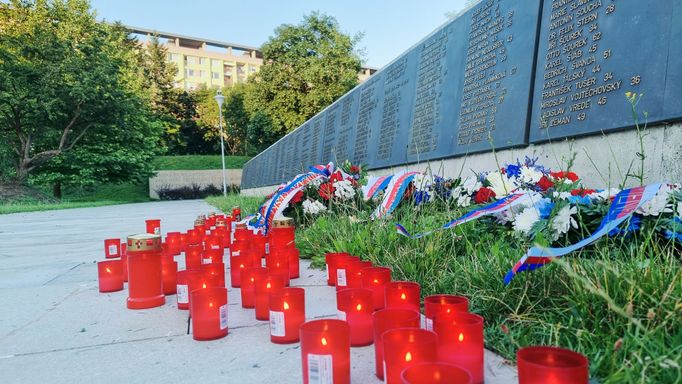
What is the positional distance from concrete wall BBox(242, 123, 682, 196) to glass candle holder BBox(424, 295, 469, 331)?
3.15ft

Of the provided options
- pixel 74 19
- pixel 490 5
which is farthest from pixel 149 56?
pixel 490 5

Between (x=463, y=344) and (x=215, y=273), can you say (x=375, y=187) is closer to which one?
(x=215, y=273)

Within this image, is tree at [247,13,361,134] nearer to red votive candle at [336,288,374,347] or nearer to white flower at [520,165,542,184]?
white flower at [520,165,542,184]

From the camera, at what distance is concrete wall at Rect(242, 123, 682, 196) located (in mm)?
2527

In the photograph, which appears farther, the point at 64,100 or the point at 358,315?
the point at 64,100

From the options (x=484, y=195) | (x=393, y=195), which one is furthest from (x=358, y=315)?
(x=393, y=195)

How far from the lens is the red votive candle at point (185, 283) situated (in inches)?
76.2

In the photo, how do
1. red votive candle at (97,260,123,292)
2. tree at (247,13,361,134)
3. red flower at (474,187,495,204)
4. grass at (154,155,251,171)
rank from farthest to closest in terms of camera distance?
1. grass at (154,155,251,171)
2. tree at (247,13,361,134)
3. red flower at (474,187,495,204)
4. red votive candle at (97,260,123,292)

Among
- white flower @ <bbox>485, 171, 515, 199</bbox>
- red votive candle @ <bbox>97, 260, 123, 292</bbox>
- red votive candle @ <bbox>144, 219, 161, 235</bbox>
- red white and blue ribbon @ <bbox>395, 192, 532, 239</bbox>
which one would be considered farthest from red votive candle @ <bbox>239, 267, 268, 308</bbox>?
red votive candle @ <bbox>144, 219, 161, 235</bbox>

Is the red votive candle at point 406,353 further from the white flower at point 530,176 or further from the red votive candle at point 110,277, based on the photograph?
the red votive candle at point 110,277

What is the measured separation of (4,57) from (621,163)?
834 inches

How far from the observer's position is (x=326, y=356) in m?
1.07

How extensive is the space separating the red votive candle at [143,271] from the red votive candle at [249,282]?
0.45 m

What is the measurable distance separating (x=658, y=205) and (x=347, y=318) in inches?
53.7
